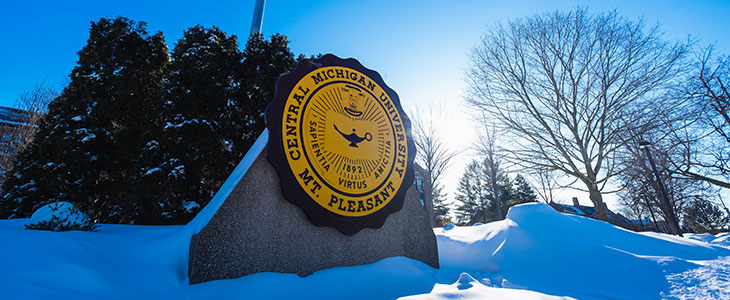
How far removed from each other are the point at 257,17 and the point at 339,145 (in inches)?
262

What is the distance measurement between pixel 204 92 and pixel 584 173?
14346 millimetres

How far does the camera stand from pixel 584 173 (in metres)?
11.8

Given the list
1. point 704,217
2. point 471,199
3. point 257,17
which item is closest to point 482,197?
point 471,199

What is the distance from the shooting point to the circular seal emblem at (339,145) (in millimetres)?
3307

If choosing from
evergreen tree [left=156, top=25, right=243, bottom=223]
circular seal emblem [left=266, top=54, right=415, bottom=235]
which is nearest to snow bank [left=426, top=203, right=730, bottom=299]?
circular seal emblem [left=266, top=54, right=415, bottom=235]

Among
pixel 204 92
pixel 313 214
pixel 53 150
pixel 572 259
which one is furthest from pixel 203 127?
pixel 572 259

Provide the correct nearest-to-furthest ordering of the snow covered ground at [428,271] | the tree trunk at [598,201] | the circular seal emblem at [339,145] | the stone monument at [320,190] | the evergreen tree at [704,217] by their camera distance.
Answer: the snow covered ground at [428,271]
the stone monument at [320,190]
the circular seal emblem at [339,145]
the tree trunk at [598,201]
the evergreen tree at [704,217]

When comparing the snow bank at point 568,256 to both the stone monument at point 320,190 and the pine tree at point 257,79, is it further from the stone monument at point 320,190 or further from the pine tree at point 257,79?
the pine tree at point 257,79

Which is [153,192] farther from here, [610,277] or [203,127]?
[610,277]

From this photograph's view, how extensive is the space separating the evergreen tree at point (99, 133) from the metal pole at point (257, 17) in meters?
2.59

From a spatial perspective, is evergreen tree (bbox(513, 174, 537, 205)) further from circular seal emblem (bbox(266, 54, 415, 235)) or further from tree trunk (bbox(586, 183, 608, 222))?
circular seal emblem (bbox(266, 54, 415, 235))

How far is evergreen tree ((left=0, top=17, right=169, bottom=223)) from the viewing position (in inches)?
229

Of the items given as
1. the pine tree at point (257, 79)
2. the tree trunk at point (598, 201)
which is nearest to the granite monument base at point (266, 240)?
the pine tree at point (257, 79)

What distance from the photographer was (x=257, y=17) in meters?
8.28
